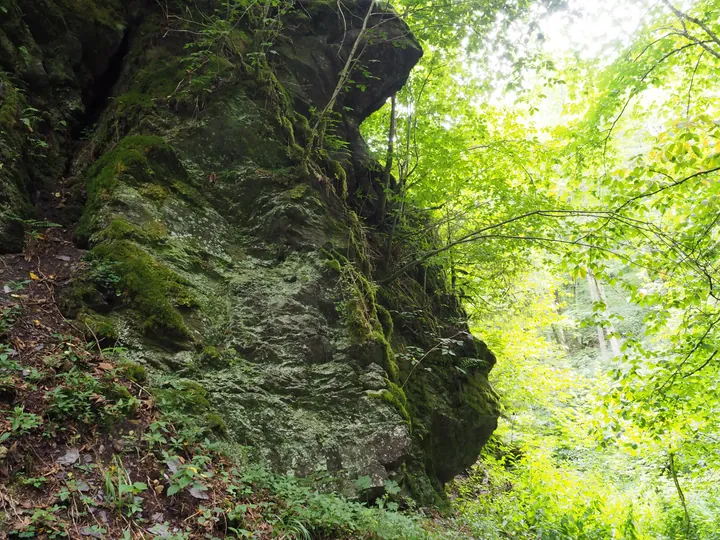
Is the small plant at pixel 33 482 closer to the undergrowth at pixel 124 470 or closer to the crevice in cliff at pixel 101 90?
the undergrowth at pixel 124 470

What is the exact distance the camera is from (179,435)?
3389 mm

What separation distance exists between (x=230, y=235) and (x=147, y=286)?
1621 mm

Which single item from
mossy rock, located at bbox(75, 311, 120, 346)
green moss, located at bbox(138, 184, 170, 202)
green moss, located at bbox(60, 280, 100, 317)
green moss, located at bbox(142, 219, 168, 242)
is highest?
green moss, located at bbox(138, 184, 170, 202)

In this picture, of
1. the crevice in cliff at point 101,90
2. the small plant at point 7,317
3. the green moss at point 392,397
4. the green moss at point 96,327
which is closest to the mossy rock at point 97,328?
the green moss at point 96,327

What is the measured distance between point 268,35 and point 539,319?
34.8 feet

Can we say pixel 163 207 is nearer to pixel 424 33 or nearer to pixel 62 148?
pixel 62 148

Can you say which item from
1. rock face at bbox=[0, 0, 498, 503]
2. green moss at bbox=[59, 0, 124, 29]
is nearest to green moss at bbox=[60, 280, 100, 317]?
rock face at bbox=[0, 0, 498, 503]

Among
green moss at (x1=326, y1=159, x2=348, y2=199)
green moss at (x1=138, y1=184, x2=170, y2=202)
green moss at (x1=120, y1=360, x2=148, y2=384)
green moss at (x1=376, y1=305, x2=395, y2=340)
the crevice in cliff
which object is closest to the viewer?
green moss at (x1=120, y1=360, x2=148, y2=384)

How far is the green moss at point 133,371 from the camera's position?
3533 millimetres

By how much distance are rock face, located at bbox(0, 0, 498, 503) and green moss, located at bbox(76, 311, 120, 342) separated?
0.08ft

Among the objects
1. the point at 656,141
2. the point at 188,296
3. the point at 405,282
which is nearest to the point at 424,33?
the point at 405,282

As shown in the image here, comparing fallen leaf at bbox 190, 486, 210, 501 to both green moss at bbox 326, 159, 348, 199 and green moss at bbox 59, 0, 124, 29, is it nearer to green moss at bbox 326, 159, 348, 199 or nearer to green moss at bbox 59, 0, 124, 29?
green moss at bbox 326, 159, 348, 199

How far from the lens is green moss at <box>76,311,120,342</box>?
3704 millimetres

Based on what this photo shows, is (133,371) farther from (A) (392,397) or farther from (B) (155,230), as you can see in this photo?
(A) (392,397)
